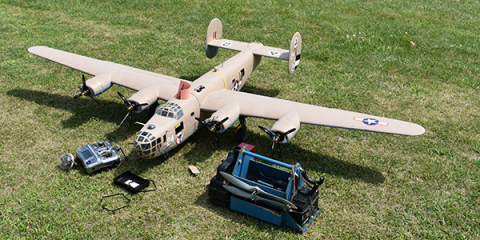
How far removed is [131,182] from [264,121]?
7437 mm

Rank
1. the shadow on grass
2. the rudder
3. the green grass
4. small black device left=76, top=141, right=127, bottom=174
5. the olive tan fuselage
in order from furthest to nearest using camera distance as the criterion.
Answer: the rudder → the shadow on grass → small black device left=76, top=141, right=127, bottom=174 → the olive tan fuselage → the green grass

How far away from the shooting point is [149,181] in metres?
13.4

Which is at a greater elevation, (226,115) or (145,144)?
(226,115)

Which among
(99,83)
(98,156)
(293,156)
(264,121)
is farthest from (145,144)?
(264,121)

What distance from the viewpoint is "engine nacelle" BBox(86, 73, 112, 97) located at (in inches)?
630

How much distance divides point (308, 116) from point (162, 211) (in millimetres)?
6768

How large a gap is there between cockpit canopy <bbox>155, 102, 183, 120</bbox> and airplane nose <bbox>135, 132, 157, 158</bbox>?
1219mm

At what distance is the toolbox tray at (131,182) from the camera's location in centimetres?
1289

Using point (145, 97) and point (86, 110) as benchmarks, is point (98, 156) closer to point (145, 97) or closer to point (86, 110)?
point (145, 97)

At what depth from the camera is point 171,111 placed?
14.0 meters

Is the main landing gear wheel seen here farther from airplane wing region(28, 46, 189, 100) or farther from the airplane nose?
the airplane nose

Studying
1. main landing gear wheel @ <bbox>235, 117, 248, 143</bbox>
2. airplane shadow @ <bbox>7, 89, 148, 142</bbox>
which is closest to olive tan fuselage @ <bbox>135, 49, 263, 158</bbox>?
main landing gear wheel @ <bbox>235, 117, 248, 143</bbox>

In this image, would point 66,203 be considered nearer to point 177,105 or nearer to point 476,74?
point 177,105

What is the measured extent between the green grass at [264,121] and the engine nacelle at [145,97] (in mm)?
1905
